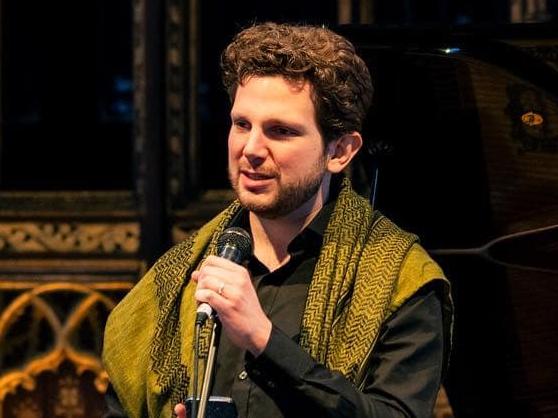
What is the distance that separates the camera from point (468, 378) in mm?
2268

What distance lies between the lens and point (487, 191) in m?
2.31

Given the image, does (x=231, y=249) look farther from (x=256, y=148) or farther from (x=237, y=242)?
(x=256, y=148)

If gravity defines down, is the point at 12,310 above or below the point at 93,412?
above

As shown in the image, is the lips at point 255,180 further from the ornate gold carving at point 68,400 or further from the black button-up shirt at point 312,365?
the ornate gold carving at point 68,400

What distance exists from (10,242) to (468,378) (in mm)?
1960

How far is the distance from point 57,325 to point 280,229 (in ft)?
7.31

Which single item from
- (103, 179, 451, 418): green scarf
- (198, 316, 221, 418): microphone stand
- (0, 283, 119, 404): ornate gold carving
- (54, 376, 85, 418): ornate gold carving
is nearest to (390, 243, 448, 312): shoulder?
(103, 179, 451, 418): green scarf

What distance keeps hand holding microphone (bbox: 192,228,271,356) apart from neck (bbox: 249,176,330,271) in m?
0.17

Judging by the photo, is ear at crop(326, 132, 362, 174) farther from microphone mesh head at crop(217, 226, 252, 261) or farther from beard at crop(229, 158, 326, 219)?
microphone mesh head at crop(217, 226, 252, 261)

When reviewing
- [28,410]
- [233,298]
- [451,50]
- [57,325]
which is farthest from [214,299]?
[28,410]

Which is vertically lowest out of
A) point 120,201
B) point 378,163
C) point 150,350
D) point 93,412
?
point 93,412

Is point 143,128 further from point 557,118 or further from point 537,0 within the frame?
point 557,118

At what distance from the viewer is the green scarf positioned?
5.41 feet

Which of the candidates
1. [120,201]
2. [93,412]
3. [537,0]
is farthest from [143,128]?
[537,0]
